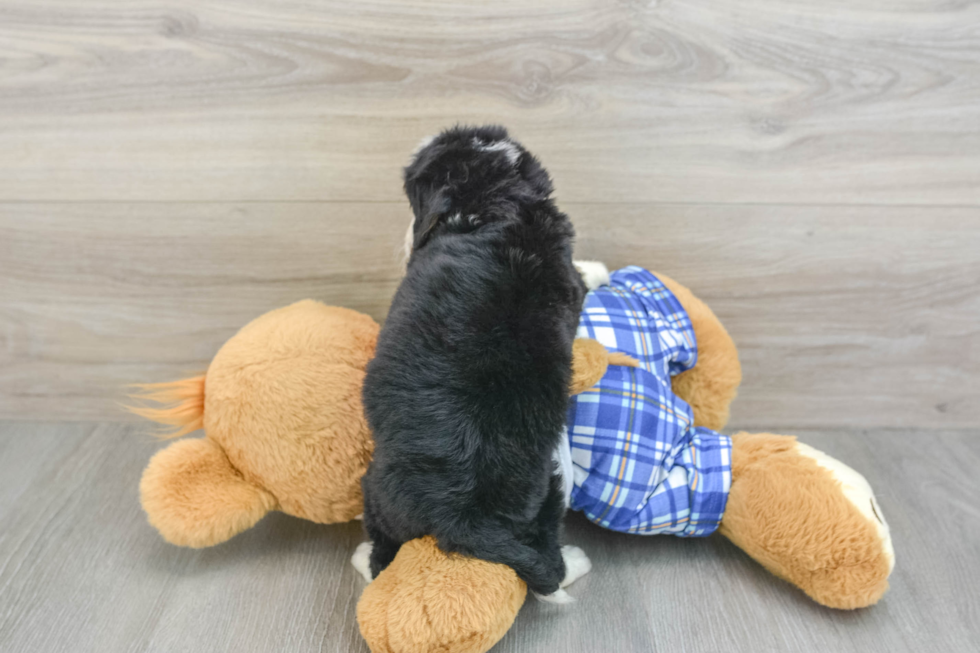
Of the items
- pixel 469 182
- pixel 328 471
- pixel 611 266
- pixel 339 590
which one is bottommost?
pixel 339 590

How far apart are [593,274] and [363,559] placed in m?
0.42

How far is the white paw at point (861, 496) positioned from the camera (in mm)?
611

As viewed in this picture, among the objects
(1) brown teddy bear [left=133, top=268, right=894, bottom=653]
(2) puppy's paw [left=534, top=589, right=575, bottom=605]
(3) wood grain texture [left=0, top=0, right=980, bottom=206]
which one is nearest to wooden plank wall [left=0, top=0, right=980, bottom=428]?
(3) wood grain texture [left=0, top=0, right=980, bottom=206]

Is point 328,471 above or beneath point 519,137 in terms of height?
beneath

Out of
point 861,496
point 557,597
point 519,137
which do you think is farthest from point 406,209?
point 861,496

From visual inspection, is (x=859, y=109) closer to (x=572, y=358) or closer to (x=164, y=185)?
(x=572, y=358)

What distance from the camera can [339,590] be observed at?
0.67m

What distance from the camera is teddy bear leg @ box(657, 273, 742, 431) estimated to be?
0.78m

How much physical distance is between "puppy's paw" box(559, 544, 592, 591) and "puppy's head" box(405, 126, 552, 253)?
0.37m

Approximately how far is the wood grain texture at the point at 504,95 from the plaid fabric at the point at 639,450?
23 centimetres

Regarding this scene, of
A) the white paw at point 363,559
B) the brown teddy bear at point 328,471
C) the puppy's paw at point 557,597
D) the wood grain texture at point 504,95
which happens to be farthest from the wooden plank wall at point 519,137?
the puppy's paw at point 557,597

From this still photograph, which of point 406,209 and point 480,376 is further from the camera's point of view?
point 406,209

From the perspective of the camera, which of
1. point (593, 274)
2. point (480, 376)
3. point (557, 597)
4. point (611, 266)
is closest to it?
point (480, 376)

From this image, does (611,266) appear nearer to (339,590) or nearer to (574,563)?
(574,563)
